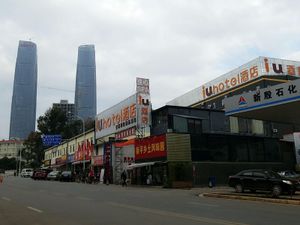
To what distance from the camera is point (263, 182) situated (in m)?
23.9

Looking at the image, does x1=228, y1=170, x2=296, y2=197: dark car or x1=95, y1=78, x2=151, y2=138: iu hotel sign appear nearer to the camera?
x1=228, y1=170, x2=296, y2=197: dark car

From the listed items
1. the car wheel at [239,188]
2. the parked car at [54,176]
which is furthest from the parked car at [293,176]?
the parked car at [54,176]

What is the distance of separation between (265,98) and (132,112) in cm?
2259

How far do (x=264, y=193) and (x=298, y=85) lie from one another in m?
6.98

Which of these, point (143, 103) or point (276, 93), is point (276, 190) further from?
point (143, 103)

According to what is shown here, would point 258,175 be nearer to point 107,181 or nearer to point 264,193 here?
point 264,193

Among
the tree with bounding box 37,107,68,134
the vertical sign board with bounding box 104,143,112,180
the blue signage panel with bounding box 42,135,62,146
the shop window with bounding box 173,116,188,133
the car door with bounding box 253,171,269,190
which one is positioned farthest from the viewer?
the tree with bounding box 37,107,68,134

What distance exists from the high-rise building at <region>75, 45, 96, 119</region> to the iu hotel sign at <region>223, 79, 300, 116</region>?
1044 inches

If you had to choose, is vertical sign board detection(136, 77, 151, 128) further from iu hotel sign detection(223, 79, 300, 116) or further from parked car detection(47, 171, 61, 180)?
parked car detection(47, 171, 61, 180)

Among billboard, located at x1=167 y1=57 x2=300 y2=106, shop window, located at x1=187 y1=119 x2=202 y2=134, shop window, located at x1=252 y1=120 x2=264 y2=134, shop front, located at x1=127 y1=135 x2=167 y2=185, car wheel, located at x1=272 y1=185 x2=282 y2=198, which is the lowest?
car wheel, located at x1=272 y1=185 x2=282 y2=198

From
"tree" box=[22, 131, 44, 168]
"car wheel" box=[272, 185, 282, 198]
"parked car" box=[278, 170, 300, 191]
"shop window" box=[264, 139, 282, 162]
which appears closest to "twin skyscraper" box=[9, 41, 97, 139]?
"shop window" box=[264, 139, 282, 162]

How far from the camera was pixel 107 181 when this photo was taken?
4688 centimetres

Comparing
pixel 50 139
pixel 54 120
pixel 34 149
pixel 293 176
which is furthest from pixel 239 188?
pixel 34 149

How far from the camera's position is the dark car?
74.0 ft
